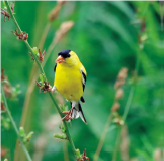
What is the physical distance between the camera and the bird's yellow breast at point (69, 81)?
1330 mm

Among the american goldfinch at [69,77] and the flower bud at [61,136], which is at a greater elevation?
the american goldfinch at [69,77]

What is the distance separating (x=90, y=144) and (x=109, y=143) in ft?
0.67

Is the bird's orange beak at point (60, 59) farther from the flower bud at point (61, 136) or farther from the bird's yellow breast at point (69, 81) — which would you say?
the flower bud at point (61, 136)

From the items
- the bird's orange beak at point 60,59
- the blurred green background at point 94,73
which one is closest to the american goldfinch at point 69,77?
the bird's orange beak at point 60,59

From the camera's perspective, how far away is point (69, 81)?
Answer: 4.40 ft

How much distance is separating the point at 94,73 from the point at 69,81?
1106 mm

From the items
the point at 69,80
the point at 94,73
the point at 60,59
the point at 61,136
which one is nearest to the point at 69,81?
the point at 69,80

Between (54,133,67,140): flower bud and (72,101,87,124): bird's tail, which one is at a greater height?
(72,101,87,124): bird's tail

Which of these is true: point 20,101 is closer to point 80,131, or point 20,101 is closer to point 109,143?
point 80,131

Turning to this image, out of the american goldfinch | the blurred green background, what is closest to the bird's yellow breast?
the american goldfinch

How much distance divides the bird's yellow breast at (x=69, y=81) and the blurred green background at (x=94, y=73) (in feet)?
1.70

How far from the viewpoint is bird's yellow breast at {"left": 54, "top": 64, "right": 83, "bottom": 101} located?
133 cm

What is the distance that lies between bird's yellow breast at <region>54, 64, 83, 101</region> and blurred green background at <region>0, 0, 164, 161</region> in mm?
517

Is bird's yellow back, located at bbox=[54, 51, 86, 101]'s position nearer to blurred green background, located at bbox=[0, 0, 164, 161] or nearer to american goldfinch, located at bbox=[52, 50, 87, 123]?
american goldfinch, located at bbox=[52, 50, 87, 123]
